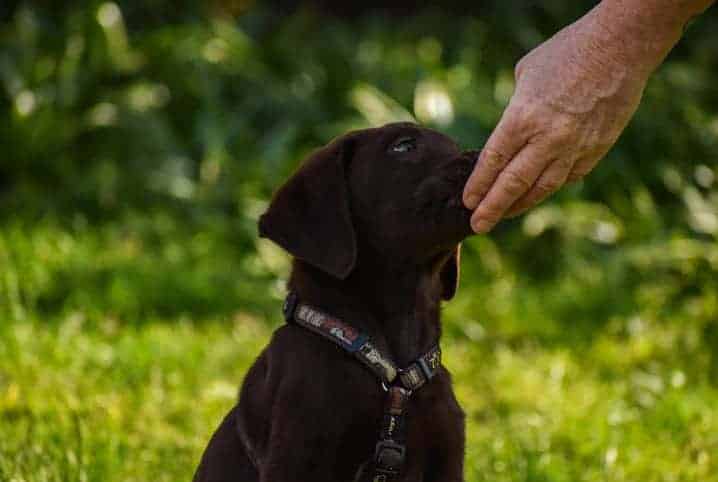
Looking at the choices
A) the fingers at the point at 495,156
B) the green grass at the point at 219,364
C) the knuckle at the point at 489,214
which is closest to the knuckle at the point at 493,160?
the fingers at the point at 495,156

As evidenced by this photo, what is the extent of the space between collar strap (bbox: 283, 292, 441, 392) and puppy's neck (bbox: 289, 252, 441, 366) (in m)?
0.04

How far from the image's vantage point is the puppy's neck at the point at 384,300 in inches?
132

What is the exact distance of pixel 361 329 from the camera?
10.9 feet

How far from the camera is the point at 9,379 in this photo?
538cm

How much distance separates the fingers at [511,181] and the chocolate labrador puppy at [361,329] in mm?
79

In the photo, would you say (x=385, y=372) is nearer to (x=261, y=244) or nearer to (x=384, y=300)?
(x=384, y=300)

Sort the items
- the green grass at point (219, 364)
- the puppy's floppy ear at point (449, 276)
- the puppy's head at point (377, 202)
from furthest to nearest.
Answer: the green grass at point (219, 364) → the puppy's floppy ear at point (449, 276) → the puppy's head at point (377, 202)

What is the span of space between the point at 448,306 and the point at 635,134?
211 cm

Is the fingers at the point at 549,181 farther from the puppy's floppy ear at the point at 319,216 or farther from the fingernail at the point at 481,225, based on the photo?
the puppy's floppy ear at the point at 319,216

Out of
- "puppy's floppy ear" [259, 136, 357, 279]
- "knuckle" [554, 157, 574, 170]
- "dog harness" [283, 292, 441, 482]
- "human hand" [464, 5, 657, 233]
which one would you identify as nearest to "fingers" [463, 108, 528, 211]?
"human hand" [464, 5, 657, 233]

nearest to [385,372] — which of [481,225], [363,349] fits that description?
[363,349]

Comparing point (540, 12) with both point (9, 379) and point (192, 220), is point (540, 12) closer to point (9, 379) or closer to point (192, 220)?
point (192, 220)

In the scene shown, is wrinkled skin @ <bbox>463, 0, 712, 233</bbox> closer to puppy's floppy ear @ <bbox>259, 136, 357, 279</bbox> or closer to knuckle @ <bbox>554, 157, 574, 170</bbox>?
knuckle @ <bbox>554, 157, 574, 170</bbox>

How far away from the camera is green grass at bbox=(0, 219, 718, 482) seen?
4.54 m
